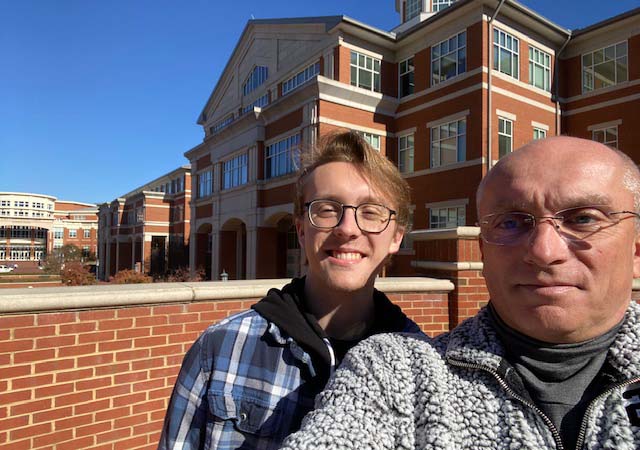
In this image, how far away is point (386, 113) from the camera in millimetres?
19797

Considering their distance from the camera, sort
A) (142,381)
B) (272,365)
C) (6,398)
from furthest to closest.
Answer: (142,381)
(6,398)
(272,365)

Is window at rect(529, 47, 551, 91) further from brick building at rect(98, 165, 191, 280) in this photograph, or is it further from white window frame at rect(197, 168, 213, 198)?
brick building at rect(98, 165, 191, 280)

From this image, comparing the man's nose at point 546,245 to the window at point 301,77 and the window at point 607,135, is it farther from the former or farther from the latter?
the window at point 301,77

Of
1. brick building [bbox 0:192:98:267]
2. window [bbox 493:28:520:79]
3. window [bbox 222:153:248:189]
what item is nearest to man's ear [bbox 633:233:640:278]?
window [bbox 493:28:520:79]

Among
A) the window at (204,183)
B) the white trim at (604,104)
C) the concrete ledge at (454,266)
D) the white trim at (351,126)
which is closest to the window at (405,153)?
the white trim at (351,126)

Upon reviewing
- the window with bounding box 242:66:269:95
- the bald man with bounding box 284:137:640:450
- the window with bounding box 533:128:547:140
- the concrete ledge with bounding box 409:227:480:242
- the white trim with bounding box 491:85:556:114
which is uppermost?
the window with bounding box 242:66:269:95

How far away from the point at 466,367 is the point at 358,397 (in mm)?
341

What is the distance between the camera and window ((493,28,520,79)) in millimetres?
16547

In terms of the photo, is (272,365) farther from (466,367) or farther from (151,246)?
(151,246)

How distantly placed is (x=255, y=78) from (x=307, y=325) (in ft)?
88.2

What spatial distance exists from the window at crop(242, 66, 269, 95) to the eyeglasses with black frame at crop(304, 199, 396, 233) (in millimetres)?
25180

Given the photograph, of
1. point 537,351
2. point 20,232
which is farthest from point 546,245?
point 20,232

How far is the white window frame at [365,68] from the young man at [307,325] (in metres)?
18.6

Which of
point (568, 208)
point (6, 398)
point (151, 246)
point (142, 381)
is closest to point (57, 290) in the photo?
point (6, 398)
